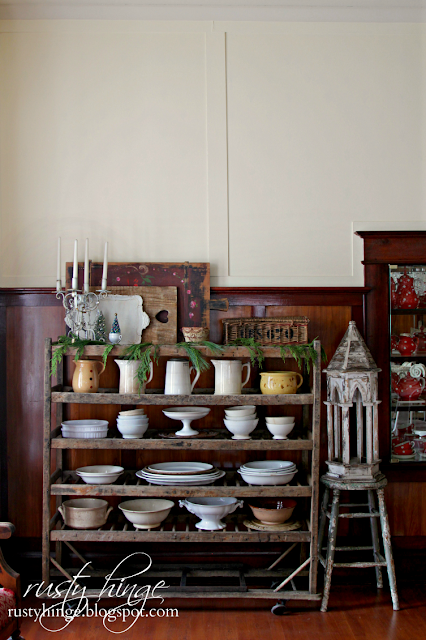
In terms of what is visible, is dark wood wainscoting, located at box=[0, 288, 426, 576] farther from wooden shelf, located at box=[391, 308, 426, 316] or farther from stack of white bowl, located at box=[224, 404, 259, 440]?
stack of white bowl, located at box=[224, 404, 259, 440]

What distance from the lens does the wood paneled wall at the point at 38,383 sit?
2957 mm

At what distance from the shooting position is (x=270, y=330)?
9.04 feet

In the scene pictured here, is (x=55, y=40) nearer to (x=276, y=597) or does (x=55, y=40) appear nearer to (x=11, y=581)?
(x=11, y=581)

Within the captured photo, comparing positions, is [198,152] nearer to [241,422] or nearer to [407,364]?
[241,422]

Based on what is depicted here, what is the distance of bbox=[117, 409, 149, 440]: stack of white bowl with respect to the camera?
267cm

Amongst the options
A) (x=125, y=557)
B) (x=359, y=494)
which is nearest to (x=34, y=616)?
(x=125, y=557)

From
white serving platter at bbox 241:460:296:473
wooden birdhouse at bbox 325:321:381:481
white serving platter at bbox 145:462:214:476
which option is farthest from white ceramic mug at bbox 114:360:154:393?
wooden birdhouse at bbox 325:321:381:481

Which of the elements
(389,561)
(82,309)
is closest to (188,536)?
(389,561)

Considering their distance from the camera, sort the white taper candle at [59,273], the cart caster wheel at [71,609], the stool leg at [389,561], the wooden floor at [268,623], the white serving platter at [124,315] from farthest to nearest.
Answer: the white serving platter at [124,315] → the white taper candle at [59,273] → the stool leg at [389,561] → the cart caster wheel at [71,609] → the wooden floor at [268,623]

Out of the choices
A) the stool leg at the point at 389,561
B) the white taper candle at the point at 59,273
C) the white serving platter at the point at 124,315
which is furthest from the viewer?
the white serving platter at the point at 124,315

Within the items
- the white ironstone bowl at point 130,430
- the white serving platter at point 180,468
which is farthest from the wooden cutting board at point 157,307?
the white serving platter at point 180,468

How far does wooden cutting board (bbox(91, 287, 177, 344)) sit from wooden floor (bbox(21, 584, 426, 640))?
54.4 inches

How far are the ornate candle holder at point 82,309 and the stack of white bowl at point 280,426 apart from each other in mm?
1066

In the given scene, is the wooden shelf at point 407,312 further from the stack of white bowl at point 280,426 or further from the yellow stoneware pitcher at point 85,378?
the yellow stoneware pitcher at point 85,378
